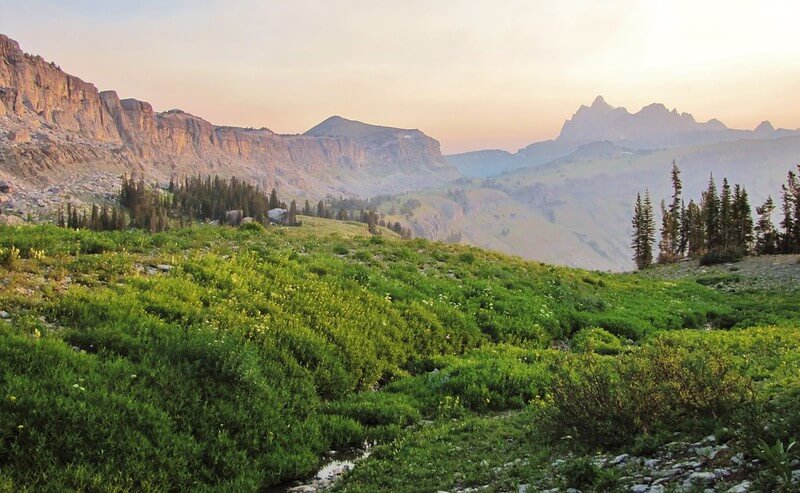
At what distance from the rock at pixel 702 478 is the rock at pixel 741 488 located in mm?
361

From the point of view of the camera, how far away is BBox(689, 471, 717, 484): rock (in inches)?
231

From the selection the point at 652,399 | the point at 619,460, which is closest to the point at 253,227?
the point at 652,399

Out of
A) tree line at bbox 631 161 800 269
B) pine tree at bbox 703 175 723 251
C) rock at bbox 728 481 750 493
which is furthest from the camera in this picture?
pine tree at bbox 703 175 723 251

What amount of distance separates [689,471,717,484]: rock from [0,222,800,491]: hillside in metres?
0.11

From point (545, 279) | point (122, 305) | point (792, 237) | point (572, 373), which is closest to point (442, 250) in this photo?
point (545, 279)

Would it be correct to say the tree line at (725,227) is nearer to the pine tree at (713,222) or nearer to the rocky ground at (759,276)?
the pine tree at (713,222)

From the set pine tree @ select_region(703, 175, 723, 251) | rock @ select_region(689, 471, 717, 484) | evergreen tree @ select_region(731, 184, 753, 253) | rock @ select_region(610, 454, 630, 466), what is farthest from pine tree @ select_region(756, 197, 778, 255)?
rock @ select_region(689, 471, 717, 484)

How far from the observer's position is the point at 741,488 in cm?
535

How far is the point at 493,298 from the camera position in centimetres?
2248

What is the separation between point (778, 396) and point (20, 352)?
13.7 metres

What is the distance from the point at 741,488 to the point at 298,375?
9.60m

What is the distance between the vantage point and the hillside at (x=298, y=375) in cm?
803

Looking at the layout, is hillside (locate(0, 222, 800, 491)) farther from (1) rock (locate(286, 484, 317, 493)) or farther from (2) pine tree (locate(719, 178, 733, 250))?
(2) pine tree (locate(719, 178, 733, 250))

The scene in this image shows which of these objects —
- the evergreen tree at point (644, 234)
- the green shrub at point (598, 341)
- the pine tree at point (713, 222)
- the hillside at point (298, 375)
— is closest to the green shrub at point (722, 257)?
the pine tree at point (713, 222)
